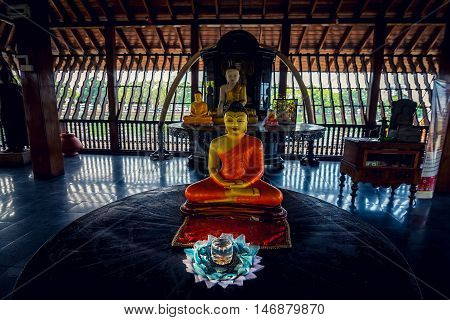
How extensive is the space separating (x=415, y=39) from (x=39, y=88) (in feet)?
33.8

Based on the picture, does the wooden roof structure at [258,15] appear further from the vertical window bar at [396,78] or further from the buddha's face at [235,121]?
the buddha's face at [235,121]

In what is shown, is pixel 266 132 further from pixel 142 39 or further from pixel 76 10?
pixel 142 39

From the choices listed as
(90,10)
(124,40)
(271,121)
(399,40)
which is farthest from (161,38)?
(399,40)

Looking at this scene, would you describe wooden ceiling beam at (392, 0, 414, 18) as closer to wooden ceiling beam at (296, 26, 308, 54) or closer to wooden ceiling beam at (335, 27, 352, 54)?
wooden ceiling beam at (335, 27, 352, 54)

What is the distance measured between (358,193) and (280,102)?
2127 millimetres

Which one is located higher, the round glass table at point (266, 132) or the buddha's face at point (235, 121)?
the buddha's face at point (235, 121)

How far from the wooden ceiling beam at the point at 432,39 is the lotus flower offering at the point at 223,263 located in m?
10.2

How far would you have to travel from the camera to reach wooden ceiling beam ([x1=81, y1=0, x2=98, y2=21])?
22.5ft

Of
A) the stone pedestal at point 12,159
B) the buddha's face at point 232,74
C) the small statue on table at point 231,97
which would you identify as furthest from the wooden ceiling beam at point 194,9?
the stone pedestal at point 12,159

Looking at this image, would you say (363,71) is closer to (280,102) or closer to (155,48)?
(280,102)

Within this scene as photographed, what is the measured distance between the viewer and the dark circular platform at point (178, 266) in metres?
1.17

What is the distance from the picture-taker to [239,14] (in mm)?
6891
